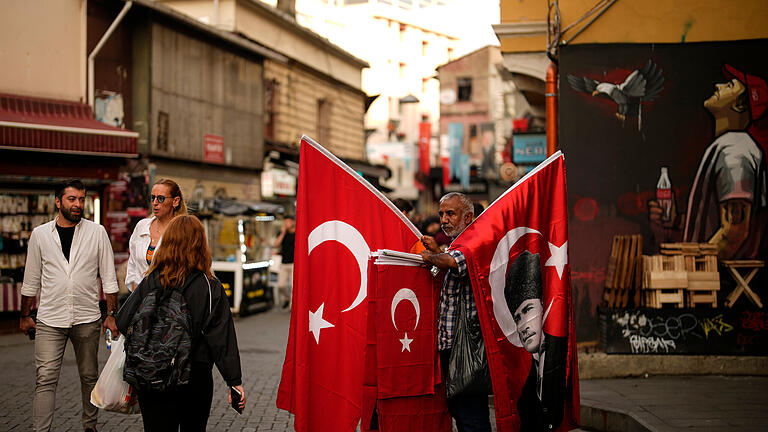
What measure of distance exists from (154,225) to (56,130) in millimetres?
8852

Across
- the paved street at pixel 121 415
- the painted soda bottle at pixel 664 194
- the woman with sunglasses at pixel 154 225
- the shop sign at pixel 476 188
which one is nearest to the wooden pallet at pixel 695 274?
the painted soda bottle at pixel 664 194

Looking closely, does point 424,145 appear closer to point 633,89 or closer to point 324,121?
point 324,121

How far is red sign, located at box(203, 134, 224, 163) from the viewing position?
21.4m

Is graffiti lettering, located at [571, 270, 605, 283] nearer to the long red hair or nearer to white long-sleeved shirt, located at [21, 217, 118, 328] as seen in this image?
white long-sleeved shirt, located at [21, 217, 118, 328]

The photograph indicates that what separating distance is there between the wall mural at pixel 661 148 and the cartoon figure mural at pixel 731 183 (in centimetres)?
1

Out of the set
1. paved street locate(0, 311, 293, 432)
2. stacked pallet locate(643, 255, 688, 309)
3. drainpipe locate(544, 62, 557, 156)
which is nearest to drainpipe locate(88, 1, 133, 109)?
paved street locate(0, 311, 293, 432)

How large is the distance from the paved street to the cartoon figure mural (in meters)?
5.18

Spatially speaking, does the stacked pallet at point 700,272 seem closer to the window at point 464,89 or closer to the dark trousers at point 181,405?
the dark trousers at point 181,405

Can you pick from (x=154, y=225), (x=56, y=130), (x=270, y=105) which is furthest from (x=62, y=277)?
(x=270, y=105)

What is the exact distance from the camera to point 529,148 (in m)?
16.9

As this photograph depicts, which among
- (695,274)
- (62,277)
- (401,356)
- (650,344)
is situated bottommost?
(650,344)

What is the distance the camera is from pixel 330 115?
31.2 m

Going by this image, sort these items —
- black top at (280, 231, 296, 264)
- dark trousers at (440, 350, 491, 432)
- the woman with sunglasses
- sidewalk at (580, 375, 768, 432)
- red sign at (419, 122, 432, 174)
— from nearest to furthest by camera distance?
dark trousers at (440, 350, 491, 432), the woman with sunglasses, sidewalk at (580, 375, 768, 432), black top at (280, 231, 296, 264), red sign at (419, 122, 432, 174)

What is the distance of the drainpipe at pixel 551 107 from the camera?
10715 millimetres
